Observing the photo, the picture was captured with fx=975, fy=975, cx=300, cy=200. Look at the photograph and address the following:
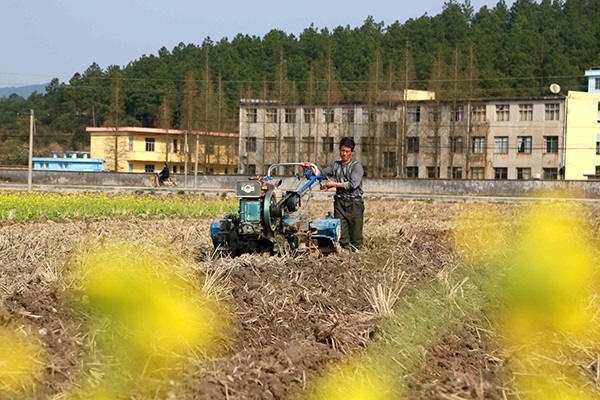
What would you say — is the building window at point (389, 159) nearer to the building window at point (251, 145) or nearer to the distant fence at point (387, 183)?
the building window at point (251, 145)

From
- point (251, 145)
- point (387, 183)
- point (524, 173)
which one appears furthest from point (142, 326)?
point (251, 145)

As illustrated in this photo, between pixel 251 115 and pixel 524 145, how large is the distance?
22492mm

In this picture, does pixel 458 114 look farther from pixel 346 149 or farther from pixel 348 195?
pixel 346 149

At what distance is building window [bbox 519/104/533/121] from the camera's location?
68688 mm

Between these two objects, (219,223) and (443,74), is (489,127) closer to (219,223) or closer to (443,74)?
(443,74)

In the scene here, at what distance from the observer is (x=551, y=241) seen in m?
6.34

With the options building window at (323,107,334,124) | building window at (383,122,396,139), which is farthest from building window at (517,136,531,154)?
building window at (323,107,334,124)

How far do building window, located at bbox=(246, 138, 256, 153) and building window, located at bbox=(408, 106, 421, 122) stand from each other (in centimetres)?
1318

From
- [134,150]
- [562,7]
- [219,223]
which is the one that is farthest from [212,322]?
[562,7]

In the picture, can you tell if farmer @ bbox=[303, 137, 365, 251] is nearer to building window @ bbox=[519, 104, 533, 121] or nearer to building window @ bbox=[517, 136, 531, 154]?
building window @ bbox=[517, 136, 531, 154]

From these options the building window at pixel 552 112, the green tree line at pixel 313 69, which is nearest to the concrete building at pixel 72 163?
the green tree line at pixel 313 69

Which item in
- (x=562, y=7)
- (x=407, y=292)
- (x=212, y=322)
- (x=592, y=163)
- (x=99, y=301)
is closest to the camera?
(x=99, y=301)

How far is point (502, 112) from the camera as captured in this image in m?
69.9

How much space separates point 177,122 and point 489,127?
38083 mm
